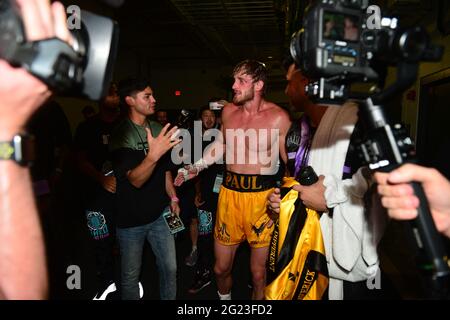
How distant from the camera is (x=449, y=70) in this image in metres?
4.46

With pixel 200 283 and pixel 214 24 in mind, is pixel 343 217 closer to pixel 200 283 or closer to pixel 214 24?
pixel 200 283

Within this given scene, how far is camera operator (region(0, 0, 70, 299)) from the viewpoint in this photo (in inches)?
31.4

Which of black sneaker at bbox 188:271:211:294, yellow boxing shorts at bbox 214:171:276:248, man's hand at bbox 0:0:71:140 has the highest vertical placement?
man's hand at bbox 0:0:71:140

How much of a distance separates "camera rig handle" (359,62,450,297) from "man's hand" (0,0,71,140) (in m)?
0.87

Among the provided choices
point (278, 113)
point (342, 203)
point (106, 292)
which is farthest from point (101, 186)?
point (342, 203)

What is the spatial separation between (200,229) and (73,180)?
2.30 metres

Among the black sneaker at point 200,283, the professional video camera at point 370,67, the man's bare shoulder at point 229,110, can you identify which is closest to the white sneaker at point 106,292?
the black sneaker at point 200,283

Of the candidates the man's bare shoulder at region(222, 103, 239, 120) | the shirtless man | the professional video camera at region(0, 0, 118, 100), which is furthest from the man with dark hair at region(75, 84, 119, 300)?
the professional video camera at region(0, 0, 118, 100)

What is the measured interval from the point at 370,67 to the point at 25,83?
974 millimetres

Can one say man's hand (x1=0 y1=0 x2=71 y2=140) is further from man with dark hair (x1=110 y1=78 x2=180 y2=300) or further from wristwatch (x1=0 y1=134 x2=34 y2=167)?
man with dark hair (x1=110 y1=78 x2=180 y2=300)

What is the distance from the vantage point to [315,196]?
1.64 m

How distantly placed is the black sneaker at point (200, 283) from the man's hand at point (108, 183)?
133 centimetres

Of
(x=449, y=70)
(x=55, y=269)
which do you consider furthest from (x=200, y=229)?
(x=449, y=70)

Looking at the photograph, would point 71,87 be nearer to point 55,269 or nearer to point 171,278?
point 171,278
